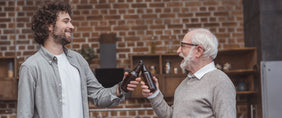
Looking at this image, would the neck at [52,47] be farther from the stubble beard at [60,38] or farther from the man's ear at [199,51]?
the man's ear at [199,51]

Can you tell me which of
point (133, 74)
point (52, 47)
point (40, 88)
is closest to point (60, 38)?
point (52, 47)

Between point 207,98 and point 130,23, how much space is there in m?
3.64


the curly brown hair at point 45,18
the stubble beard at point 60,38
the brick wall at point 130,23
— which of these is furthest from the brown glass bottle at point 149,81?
the brick wall at point 130,23

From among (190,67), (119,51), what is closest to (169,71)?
(119,51)

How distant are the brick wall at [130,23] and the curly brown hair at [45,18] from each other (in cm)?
315

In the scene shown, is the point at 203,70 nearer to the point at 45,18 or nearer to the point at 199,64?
the point at 199,64

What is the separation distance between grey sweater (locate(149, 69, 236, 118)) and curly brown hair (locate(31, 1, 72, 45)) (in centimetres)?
94

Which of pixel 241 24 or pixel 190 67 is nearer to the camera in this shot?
pixel 190 67

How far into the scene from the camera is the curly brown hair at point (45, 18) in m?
2.46

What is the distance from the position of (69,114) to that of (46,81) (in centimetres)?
25

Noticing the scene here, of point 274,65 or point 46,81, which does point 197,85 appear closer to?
point 46,81

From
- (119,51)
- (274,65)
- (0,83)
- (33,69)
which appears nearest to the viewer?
(33,69)

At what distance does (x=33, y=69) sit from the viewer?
228 centimetres

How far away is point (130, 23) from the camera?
18.7ft
